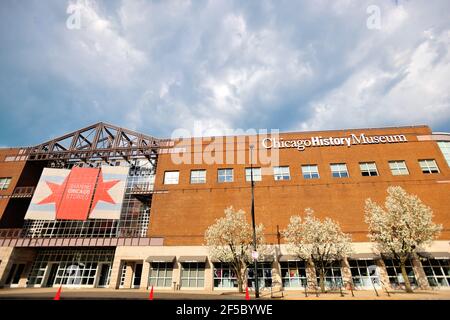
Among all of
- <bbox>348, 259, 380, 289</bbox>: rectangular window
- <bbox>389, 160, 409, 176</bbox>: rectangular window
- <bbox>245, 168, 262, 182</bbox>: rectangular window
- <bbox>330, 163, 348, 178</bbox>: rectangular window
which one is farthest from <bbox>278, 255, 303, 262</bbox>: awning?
<bbox>389, 160, 409, 176</bbox>: rectangular window

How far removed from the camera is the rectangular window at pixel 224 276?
27125mm

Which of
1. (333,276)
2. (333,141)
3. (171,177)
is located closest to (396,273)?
(333,276)

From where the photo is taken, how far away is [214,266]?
28016 millimetres

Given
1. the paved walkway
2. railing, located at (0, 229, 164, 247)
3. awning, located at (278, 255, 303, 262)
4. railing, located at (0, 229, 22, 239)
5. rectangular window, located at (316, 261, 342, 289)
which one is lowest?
the paved walkway

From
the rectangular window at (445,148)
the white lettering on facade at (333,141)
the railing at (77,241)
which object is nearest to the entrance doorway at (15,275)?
the railing at (77,241)

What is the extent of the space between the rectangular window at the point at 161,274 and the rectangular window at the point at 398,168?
1215 inches

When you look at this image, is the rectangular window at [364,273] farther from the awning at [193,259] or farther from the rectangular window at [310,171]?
the awning at [193,259]

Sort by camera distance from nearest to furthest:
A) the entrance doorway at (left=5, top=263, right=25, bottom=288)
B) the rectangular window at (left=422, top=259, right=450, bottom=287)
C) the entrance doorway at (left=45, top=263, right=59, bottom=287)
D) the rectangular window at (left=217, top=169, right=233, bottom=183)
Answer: the rectangular window at (left=422, top=259, right=450, bottom=287)
the entrance doorway at (left=5, top=263, right=25, bottom=288)
the entrance doorway at (left=45, top=263, right=59, bottom=287)
the rectangular window at (left=217, top=169, right=233, bottom=183)

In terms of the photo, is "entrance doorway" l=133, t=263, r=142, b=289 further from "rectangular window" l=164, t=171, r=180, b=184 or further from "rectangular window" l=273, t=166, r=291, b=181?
"rectangular window" l=273, t=166, r=291, b=181

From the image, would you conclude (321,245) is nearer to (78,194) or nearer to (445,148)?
(445,148)

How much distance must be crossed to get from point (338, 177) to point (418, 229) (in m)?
10.1

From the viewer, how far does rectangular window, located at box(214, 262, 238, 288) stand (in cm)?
2712

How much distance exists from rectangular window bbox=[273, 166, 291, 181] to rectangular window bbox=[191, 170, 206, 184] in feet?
32.8
